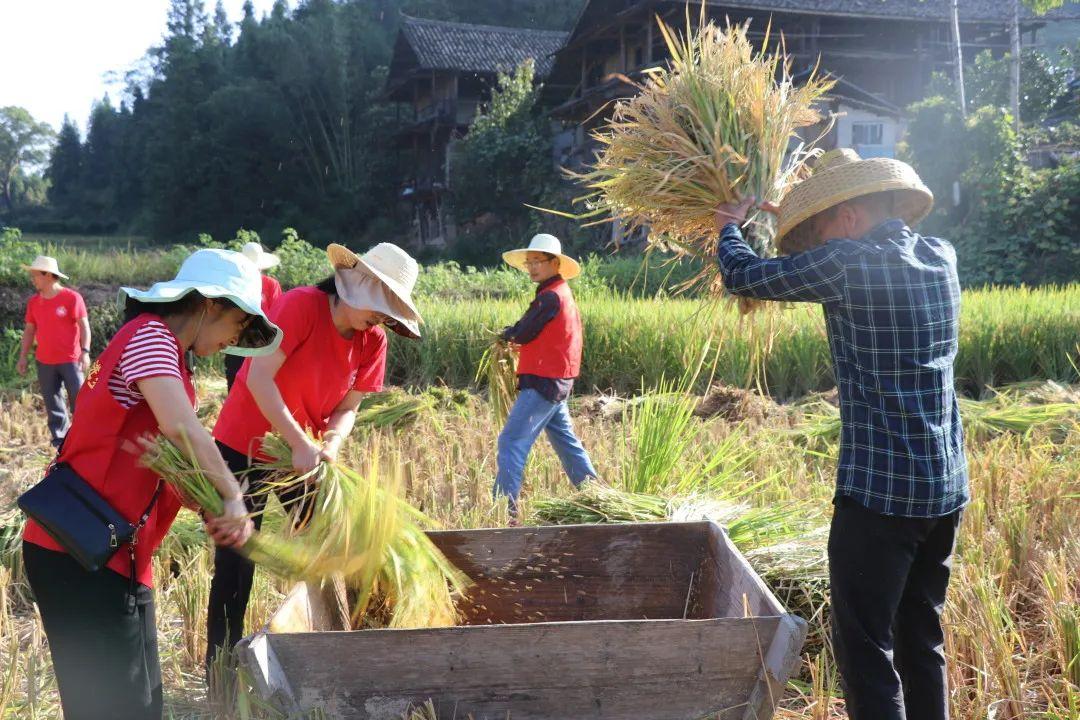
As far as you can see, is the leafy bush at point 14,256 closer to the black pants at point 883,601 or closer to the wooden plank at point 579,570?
the wooden plank at point 579,570

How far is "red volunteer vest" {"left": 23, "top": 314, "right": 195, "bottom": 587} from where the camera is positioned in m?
1.85

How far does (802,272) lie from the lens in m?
2.03

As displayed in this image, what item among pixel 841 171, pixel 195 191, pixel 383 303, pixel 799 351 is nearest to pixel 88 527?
pixel 383 303

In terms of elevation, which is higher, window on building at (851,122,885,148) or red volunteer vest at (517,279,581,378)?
window on building at (851,122,885,148)

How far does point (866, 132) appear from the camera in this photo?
Answer: 61.8 ft

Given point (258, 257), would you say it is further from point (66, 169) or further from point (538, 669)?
point (66, 169)

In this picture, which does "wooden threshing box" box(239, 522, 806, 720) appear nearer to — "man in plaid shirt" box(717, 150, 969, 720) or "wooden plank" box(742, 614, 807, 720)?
"wooden plank" box(742, 614, 807, 720)

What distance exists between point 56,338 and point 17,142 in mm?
106522

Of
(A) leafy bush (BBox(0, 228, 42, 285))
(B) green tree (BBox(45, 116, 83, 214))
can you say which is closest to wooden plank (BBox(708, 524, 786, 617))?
(A) leafy bush (BBox(0, 228, 42, 285))

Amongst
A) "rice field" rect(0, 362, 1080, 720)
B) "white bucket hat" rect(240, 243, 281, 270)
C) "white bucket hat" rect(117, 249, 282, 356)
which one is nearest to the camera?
"white bucket hat" rect(117, 249, 282, 356)

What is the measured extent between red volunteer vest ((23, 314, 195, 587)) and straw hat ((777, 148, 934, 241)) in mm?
1487

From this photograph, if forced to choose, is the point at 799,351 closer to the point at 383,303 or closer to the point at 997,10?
the point at 383,303

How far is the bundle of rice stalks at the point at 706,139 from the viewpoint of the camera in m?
2.65

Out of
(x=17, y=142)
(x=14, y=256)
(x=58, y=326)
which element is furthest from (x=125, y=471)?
(x=17, y=142)
